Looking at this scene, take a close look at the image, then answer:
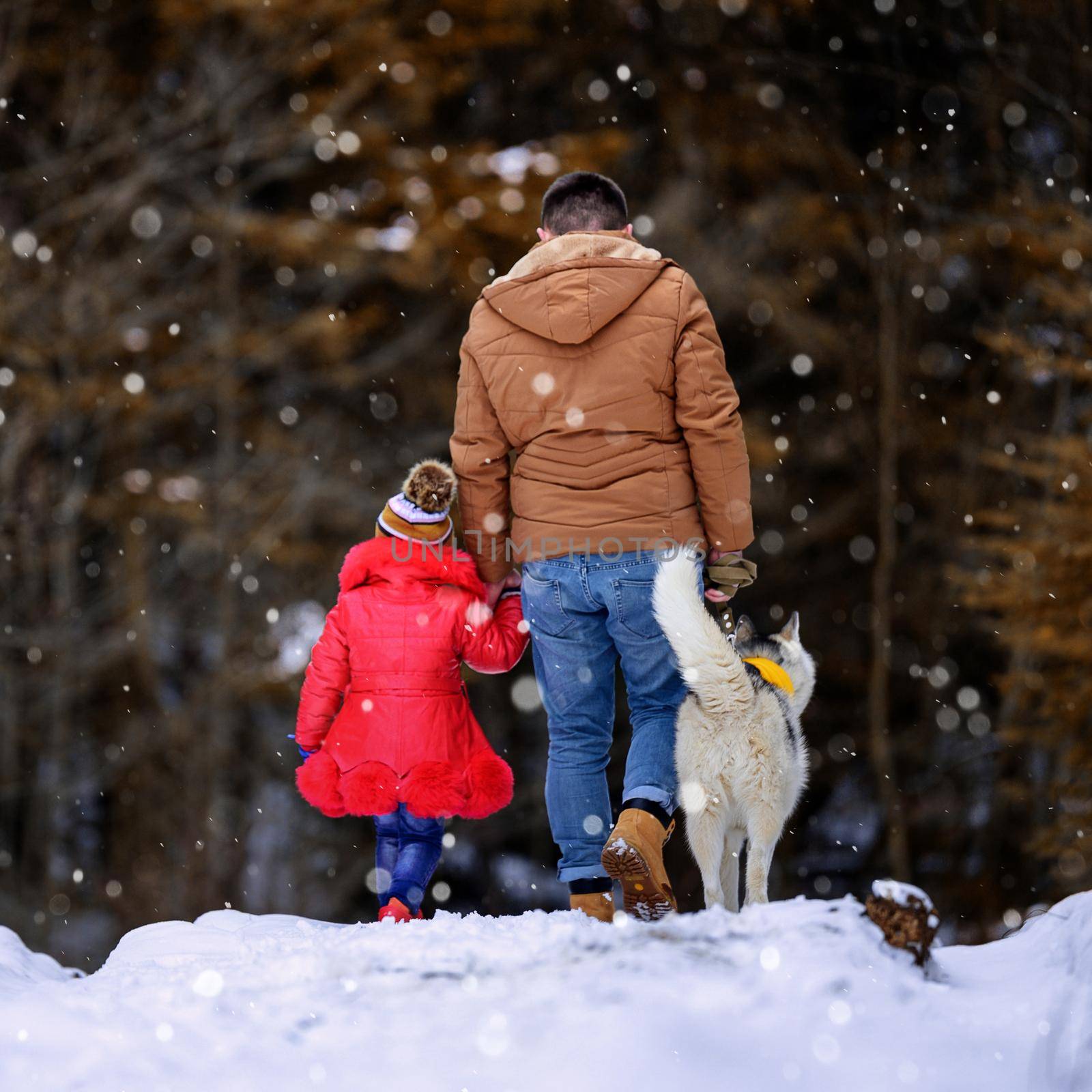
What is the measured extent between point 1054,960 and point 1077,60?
9.08 meters

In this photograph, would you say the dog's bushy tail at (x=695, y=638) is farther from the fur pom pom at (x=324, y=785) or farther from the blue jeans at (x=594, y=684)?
the fur pom pom at (x=324, y=785)

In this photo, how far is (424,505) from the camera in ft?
13.3

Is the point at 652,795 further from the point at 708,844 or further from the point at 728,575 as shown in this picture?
the point at 728,575

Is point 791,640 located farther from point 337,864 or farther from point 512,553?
point 337,864

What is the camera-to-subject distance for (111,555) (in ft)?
36.6

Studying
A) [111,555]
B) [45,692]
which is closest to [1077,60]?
[111,555]

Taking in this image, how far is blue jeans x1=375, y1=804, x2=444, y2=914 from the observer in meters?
4.03

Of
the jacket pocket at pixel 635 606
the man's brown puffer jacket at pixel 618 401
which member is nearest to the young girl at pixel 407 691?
the man's brown puffer jacket at pixel 618 401

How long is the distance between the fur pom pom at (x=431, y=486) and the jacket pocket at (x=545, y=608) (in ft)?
1.39

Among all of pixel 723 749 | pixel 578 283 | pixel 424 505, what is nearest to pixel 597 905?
pixel 723 749

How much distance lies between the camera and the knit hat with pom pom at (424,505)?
4.05 metres

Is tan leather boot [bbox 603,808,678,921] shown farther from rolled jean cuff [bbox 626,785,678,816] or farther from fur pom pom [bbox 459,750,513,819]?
fur pom pom [bbox 459,750,513,819]

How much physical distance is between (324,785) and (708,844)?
132cm

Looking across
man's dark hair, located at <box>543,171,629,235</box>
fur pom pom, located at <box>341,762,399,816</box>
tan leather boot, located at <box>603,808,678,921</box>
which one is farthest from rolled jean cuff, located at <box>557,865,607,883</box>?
man's dark hair, located at <box>543,171,629,235</box>
